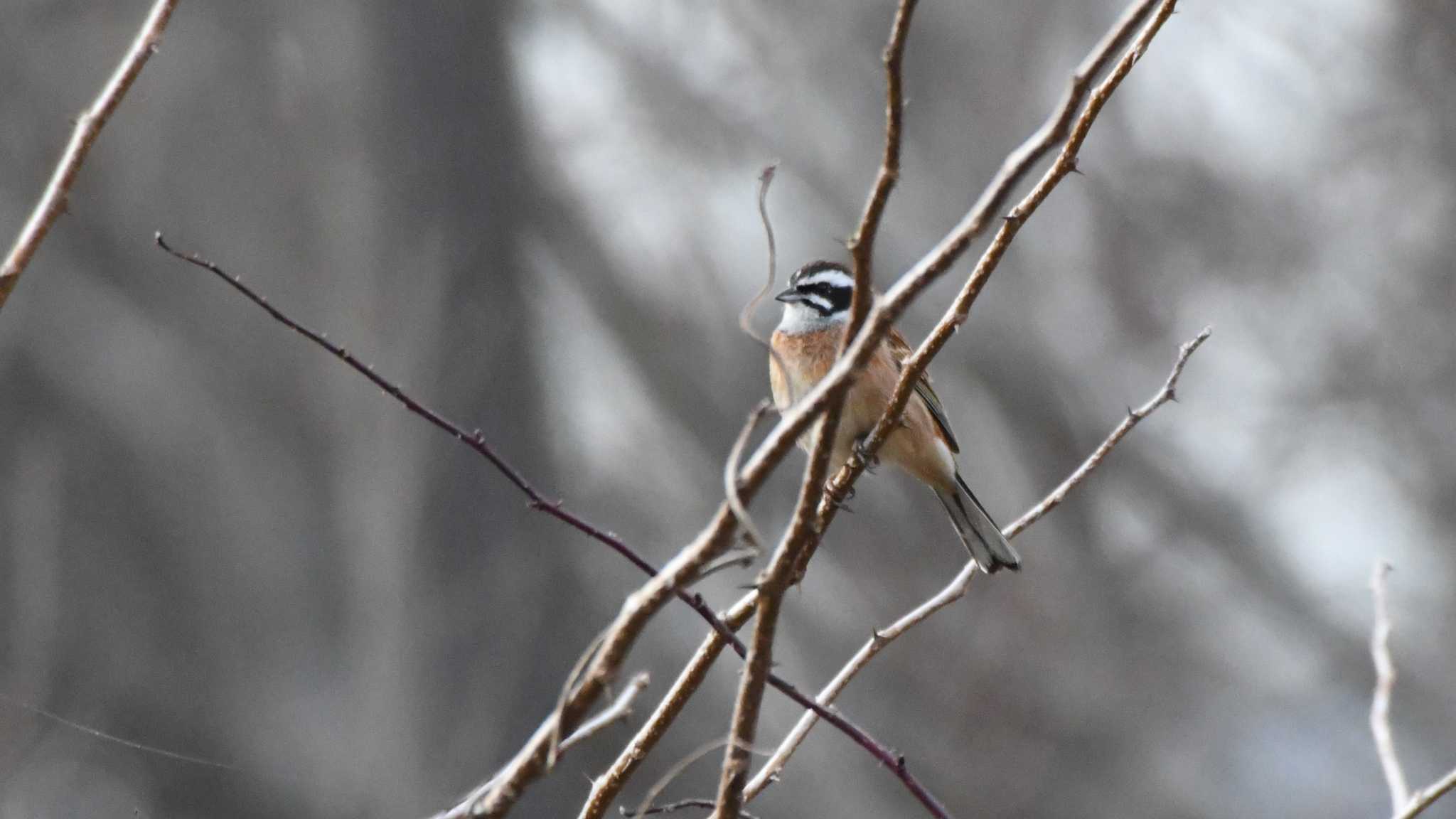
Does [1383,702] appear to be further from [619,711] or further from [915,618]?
[619,711]

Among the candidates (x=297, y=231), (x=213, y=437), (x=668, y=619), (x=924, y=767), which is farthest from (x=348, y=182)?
(x=924, y=767)

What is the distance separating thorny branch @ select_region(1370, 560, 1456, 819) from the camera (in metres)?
1.87

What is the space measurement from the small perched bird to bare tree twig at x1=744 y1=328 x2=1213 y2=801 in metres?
1.55

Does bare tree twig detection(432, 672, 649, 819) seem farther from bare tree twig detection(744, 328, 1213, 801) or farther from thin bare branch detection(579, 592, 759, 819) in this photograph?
bare tree twig detection(744, 328, 1213, 801)

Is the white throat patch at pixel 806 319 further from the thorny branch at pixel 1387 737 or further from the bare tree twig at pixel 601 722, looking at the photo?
the bare tree twig at pixel 601 722

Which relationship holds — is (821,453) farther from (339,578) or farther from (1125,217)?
(1125,217)

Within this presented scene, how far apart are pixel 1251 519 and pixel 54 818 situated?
9.45 m

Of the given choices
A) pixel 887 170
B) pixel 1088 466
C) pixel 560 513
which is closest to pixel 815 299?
pixel 1088 466

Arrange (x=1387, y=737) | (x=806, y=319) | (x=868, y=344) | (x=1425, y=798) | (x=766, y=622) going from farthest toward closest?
(x=806, y=319), (x=1387, y=737), (x=1425, y=798), (x=766, y=622), (x=868, y=344)

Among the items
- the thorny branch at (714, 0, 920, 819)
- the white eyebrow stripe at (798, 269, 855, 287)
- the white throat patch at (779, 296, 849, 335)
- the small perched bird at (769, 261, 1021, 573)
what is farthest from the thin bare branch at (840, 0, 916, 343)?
the white eyebrow stripe at (798, 269, 855, 287)

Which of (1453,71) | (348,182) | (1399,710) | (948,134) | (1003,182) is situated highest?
(1453,71)

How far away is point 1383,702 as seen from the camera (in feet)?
7.73

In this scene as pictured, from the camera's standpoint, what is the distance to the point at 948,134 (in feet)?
40.4

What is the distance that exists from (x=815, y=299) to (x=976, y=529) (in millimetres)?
909
